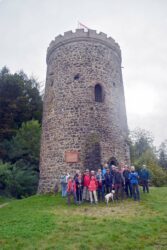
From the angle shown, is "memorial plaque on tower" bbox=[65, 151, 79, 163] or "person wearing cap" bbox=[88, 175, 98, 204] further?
"memorial plaque on tower" bbox=[65, 151, 79, 163]

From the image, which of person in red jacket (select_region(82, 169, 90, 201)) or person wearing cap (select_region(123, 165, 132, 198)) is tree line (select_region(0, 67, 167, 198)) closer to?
person wearing cap (select_region(123, 165, 132, 198))

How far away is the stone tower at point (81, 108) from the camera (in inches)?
639

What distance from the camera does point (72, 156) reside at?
16.0 meters

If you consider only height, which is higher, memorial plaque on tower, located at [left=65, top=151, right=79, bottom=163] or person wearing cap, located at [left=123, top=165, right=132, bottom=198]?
memorial plaque on tower, located at [left=65, top=151, right=79, bottom=163]

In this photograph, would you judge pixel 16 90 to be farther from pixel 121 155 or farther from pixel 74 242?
pixel 74 242

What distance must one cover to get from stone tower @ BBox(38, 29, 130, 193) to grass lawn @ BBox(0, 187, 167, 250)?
407cm

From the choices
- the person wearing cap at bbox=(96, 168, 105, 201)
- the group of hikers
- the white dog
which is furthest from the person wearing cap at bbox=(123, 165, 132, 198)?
the person wearing cap at bbox=(96, 168, 105, 201)

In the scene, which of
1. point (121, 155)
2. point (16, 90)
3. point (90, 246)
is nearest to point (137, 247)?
point (90, 246)

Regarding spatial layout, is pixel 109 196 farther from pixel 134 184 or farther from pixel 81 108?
pixel 81 108

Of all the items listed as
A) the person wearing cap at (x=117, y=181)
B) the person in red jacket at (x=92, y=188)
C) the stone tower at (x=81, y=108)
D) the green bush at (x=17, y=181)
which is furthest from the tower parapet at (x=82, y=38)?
the person in red jacket at (x=92, y=188)

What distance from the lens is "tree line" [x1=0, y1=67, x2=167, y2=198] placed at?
20328 mm

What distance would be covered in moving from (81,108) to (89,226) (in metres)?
8.78

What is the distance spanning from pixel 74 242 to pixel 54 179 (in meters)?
8.51

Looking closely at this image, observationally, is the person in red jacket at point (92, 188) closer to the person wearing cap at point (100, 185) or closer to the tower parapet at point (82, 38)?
the person wearing cap at point (100, 185)
